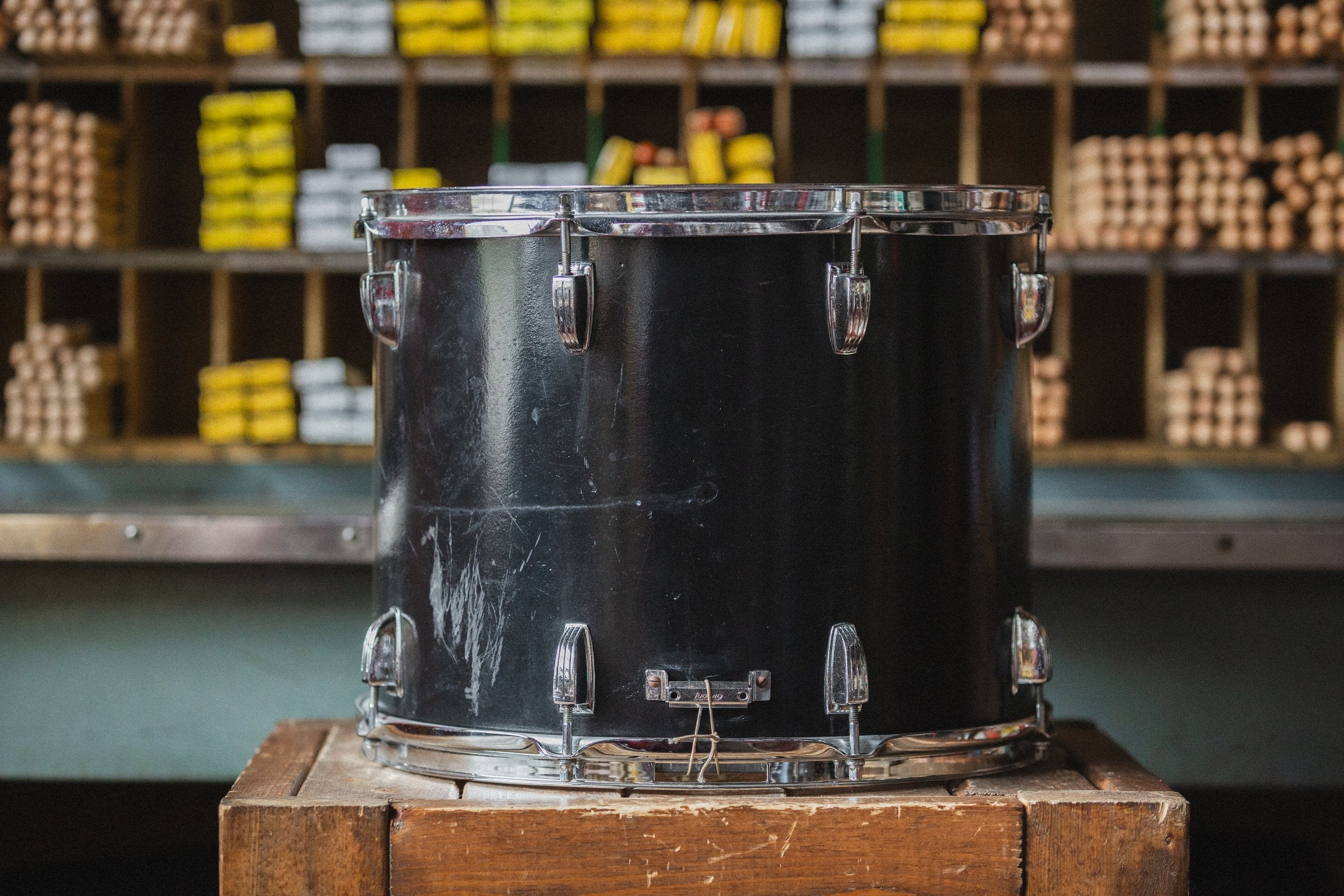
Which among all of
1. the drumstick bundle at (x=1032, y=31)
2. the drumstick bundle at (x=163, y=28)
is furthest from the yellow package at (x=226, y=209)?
the drumstick bundle at (x=1032, y=31)

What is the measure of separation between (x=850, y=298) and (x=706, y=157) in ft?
8.52

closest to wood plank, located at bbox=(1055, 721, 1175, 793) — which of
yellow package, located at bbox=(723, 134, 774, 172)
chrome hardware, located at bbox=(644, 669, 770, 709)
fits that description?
chrome hardware, located at bbox=(644, 669, 770, 709)

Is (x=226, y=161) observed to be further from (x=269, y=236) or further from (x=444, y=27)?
(x=444, y=27)

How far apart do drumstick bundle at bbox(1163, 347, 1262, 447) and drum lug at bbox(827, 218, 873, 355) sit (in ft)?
9.06

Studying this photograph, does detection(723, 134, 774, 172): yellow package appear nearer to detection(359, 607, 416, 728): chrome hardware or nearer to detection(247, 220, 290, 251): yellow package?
detection(247, 220, 290, 251): yellow package

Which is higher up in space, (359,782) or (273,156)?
(273,156)

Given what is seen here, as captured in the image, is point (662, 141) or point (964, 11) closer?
point (964, 11)

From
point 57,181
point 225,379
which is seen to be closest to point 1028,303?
point 225,379

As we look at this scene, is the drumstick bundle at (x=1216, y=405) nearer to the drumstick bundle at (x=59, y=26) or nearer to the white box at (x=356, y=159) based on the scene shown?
the white box at (x=356, y=159)

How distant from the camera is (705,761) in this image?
4.75ft

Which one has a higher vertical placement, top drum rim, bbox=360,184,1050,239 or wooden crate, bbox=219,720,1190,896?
top drum rim, bbox=360,184,1050,239

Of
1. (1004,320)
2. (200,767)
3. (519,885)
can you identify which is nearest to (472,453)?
(519,885)

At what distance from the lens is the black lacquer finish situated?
57.1 inches

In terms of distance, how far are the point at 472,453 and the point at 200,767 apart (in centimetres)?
219
